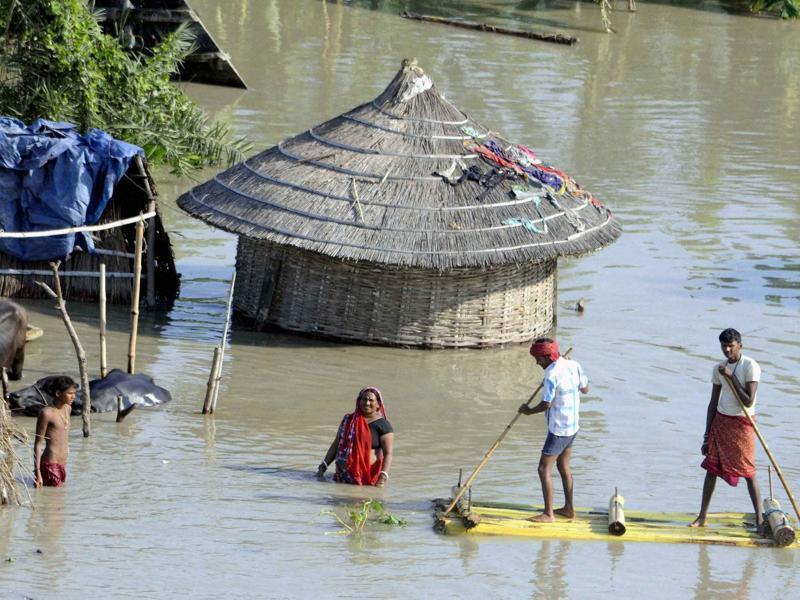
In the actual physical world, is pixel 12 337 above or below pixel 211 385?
above

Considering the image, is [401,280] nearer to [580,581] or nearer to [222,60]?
[580,581]

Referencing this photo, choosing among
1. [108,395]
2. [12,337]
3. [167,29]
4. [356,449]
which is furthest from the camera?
[167,29]

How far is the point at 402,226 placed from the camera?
10.6m

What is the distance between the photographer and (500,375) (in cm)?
1082

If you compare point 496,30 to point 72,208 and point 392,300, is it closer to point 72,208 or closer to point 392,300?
point 392,300

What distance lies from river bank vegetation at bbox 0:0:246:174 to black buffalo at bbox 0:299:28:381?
451 centimetres

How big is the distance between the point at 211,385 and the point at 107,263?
8.56 ft

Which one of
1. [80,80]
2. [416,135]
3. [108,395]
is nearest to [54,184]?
[108,395]

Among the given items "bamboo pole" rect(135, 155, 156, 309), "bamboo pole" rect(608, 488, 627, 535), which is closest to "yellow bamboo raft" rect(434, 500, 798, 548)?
"bamboo pole" rect(608, 488, 627, 535)

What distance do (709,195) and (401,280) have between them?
6.48 m

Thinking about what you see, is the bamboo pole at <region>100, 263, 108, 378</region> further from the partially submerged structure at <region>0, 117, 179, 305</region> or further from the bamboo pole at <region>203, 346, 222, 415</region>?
the partially submerged structure at <region>0, 117, 179, 305</region>

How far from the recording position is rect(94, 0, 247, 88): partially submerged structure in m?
18.1

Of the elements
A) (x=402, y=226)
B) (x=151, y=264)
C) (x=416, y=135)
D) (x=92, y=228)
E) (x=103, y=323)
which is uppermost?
(x=416, y=135)

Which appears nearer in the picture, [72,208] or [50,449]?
[50,449]
